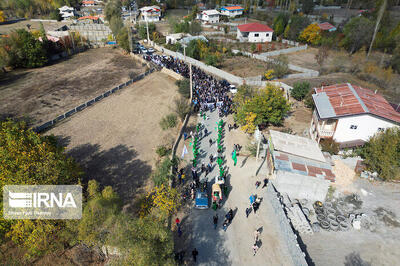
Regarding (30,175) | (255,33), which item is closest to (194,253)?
(30,175)

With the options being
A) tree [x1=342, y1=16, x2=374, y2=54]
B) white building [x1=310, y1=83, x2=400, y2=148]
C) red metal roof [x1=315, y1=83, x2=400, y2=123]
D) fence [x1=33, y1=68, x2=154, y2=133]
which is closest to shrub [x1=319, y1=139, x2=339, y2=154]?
white building [x1=310, y1=83, x2=400, y2=148]

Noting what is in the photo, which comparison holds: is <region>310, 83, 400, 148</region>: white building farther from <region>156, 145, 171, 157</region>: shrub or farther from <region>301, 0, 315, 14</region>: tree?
<region>301, 0, 315, 14</region>: tree

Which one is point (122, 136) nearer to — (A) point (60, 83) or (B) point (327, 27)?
(A) point (60, 83)

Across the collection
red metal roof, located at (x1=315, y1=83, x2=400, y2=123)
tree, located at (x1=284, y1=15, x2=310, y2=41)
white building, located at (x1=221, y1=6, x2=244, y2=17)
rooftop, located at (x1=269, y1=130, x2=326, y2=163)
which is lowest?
rooftop, located at (x1=269, y1=130, x2=326, y2=163)

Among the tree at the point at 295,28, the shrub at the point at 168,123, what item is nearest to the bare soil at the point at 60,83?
the shrub at the point at 168,123

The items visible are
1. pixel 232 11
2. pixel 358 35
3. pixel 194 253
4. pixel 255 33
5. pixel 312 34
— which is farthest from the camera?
pixel 232 11
